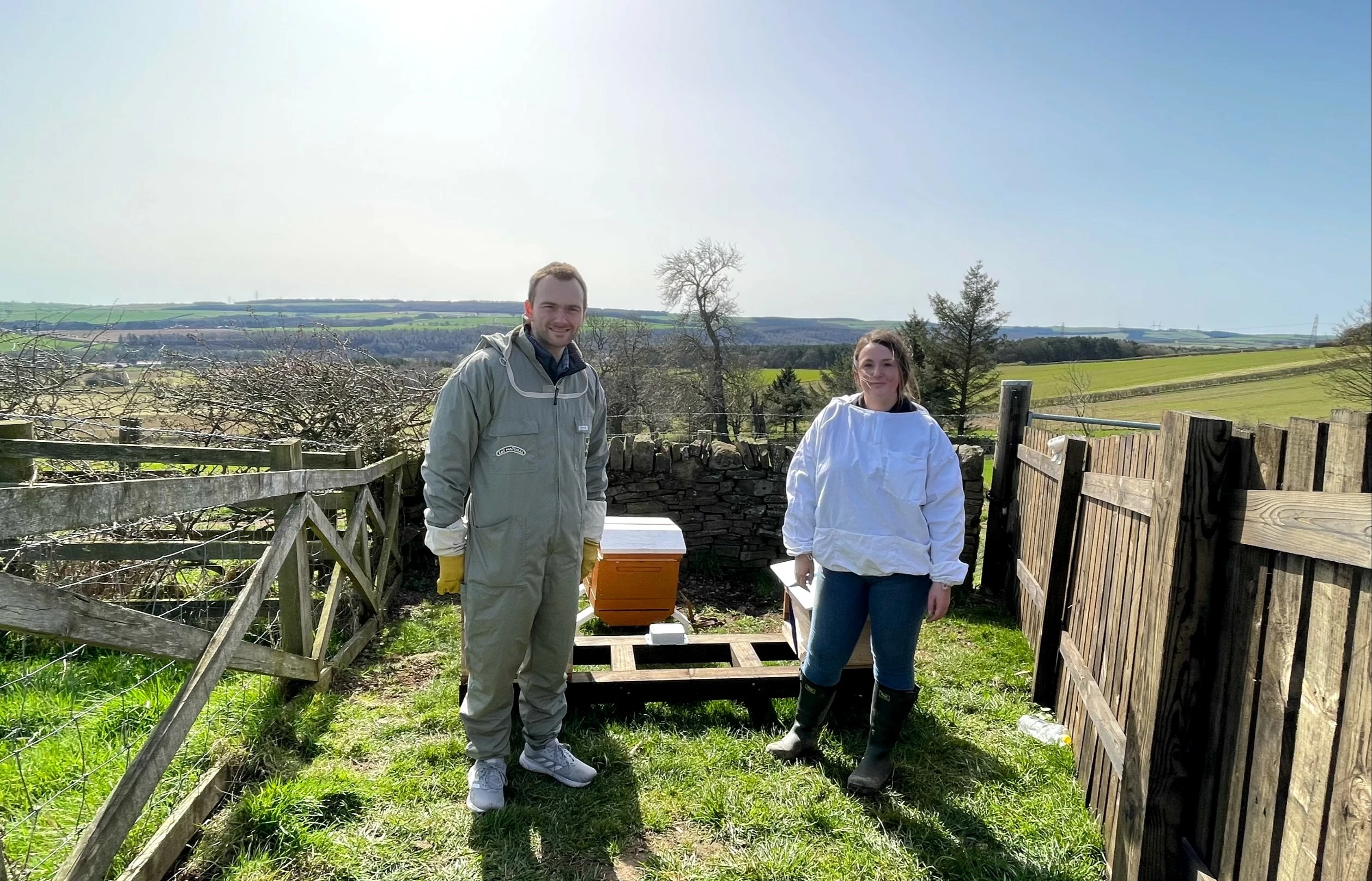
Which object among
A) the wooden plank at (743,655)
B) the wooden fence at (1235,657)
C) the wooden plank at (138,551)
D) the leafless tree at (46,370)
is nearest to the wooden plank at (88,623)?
→ the wooden plank at (138,551)

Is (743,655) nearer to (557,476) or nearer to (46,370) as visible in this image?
(557,476)

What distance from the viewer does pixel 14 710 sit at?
3465 millimetres

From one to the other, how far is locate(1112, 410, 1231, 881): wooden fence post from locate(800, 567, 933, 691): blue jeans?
0.82 metres

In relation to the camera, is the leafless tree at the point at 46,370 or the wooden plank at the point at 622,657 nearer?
the wooden plank at the point at 622,657

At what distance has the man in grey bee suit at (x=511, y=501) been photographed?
2775 mm

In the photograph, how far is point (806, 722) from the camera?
3.26 meters

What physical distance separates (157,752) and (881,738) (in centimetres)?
261

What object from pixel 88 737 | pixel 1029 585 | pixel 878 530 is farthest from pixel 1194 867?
pixel 88 737

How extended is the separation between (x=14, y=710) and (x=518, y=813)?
2640 mm

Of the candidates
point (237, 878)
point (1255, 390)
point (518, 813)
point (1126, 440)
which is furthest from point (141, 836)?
point (1255, 390)

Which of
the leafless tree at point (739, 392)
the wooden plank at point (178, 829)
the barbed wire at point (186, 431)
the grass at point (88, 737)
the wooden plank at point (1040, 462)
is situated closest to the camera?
the wooden plank at point (178, 829)

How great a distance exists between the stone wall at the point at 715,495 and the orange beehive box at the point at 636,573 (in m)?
1.76

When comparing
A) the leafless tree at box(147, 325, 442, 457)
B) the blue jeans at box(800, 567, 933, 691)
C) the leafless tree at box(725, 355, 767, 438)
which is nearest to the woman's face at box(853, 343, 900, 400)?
the blue jeans at box(800, 567, 933, 691)

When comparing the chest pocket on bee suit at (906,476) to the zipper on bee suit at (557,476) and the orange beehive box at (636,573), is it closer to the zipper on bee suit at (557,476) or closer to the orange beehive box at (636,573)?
the zipper on bee suit at (557,476)
